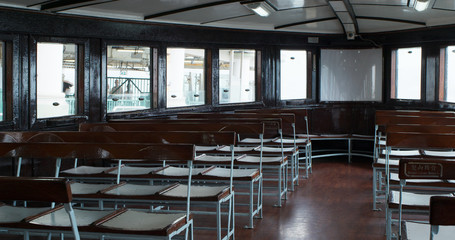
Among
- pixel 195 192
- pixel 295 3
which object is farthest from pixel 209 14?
pixel 195 192

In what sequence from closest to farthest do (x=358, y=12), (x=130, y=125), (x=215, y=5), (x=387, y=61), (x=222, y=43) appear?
1. (x=130, y=125)
2. (x=215, y=5)
3. (x=358, y=12)
4. (x=222, y=43)
5. (x=387, y=61)

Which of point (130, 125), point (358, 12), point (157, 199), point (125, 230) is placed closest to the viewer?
point (125, 230)

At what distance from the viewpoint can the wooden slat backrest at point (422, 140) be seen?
447cm

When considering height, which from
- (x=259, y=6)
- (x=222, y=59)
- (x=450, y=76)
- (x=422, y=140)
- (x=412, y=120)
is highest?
(x=259, y=6)

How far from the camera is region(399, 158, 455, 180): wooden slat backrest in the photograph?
9.62 feet

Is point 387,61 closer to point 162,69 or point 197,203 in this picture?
point 162,69

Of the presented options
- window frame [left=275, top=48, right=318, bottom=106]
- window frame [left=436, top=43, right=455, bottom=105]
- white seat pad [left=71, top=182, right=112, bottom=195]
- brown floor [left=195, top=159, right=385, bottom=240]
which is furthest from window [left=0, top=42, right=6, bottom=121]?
window frame [left=436, top=43, right=455, bottom=105]

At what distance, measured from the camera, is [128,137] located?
183 inches

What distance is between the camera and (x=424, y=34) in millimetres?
9289

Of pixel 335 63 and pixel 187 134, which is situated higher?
pixel 335 63

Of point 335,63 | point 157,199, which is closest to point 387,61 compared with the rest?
point 335,63

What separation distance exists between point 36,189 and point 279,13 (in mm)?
6274

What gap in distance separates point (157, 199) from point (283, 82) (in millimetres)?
6568

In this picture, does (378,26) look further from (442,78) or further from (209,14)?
(209,14)
